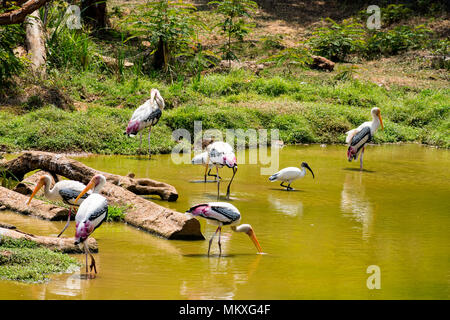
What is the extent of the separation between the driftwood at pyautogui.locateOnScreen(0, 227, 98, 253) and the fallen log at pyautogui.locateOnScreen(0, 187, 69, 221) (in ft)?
4.98

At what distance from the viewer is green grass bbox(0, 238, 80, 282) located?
580 centimetres

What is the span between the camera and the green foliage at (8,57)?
13836mm

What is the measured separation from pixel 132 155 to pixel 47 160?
4578mm

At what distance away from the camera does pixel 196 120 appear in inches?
599

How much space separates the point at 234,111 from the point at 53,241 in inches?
383

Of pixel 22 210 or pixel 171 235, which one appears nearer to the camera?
pixel 171 235

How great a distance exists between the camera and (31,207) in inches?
333

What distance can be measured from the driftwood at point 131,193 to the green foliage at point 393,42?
53.5 feet

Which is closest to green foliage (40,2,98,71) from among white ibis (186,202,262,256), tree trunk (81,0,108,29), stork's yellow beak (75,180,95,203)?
tree trunk (81,0,108,29)

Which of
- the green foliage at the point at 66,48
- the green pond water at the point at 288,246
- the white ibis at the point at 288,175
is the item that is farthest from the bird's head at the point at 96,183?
the green foliage at the point at 66,48

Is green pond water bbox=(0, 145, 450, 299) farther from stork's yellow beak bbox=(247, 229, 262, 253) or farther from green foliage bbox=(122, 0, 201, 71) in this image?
green foliage bbox=(122, 0, 201, 71)

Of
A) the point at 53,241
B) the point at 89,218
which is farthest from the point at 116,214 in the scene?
the point at 89,218
